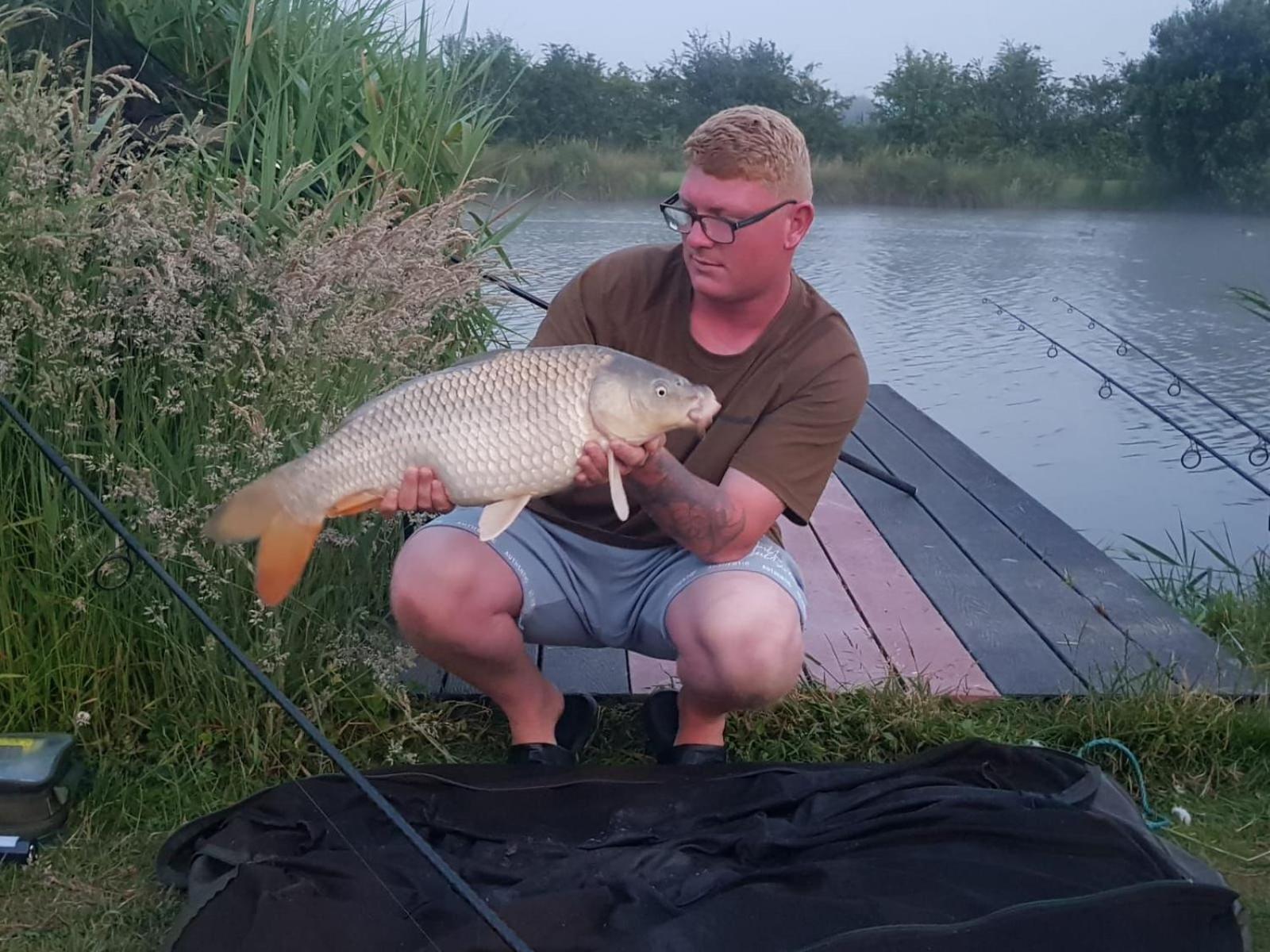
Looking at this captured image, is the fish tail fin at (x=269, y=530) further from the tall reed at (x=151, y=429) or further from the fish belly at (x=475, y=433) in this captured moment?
the tall reed at (x=151, y=429)

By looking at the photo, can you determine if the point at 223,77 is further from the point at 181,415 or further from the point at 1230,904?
the point at 1230,904

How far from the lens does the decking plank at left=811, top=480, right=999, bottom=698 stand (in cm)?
230

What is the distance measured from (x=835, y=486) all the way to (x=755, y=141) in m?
1.98

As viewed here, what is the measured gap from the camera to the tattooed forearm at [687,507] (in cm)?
165

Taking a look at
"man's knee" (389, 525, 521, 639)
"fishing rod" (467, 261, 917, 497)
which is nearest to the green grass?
"man's knee" (389, 525, 521, 639)

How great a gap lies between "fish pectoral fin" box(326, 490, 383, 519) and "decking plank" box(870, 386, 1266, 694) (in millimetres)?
1475

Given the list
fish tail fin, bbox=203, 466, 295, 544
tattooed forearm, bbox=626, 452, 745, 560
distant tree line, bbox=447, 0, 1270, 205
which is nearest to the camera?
fish tail fin, bbox=203, 466, 295, 544

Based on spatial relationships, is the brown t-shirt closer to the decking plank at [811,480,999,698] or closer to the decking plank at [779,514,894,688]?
the decking plank at [779,514,894,688]

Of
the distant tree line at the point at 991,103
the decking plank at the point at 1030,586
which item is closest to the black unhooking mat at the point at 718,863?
the decking plank at the point at 1030,586

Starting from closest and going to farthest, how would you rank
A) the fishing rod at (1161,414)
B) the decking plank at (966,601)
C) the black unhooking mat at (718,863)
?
the black unhooking mat at (718,863)
the decking plank at (966,601)
the fishing rod at (1161,414)

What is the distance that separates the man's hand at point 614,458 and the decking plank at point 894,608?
901 millimetres

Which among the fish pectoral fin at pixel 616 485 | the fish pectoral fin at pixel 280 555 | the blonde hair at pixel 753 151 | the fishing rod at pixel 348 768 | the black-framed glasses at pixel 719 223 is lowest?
the fishing rod at pixel 348 768

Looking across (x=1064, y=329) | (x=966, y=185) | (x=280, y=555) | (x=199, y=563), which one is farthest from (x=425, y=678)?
(x=966, y=185)

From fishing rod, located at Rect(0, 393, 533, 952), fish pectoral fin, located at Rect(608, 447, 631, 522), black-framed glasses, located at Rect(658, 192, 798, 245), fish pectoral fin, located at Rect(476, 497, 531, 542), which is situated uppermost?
black-framed glasses, located at Rect(658, 192, 798, 245)
